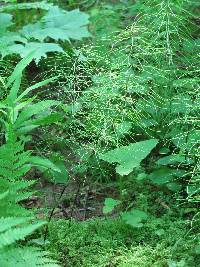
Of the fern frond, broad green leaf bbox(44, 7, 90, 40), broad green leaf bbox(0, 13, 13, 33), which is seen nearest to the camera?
the fern frond

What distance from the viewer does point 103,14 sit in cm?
434

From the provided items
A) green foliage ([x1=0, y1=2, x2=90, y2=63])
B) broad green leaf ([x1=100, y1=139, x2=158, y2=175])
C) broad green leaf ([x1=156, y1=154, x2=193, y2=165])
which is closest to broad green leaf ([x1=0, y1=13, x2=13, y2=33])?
green foliage ([x1=0, y1=2, x2=90, y2=63])

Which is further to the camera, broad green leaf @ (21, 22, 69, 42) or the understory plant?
broad green leaf @ (21, 22, 69, 42)

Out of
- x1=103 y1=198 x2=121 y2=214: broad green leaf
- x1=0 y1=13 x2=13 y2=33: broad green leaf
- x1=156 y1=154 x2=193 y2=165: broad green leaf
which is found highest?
x1=0 y1=13 x2=13 y2=33: broad green leaf

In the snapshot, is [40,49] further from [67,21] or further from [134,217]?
[134,217]

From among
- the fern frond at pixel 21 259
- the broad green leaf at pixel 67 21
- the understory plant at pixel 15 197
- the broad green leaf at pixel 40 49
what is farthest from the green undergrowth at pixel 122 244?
the broad green leaf at pixel 67 21

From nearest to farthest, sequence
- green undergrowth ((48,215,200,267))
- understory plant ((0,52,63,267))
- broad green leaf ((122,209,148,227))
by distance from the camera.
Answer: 1. understory plant ((0,52,63,267))
2. green undergrowth ((48,215,200,267))
3. broad green leaf ((122,209,148,227))

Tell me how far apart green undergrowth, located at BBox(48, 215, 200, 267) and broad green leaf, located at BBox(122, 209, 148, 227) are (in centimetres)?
5

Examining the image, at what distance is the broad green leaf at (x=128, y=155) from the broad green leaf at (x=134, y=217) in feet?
0.80

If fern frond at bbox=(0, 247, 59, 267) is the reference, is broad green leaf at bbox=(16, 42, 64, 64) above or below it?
above

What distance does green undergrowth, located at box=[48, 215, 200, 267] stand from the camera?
248 cm

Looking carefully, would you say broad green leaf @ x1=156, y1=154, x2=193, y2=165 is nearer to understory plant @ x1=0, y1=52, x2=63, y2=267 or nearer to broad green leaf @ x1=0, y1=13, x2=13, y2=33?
understory plant @ x1=0, y1=52, x2=63, y2=267

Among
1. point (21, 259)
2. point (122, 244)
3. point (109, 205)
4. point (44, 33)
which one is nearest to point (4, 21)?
point (44, 33)

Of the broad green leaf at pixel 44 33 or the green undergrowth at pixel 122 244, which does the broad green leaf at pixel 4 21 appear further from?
the green undergrowth at pixel 122 244
